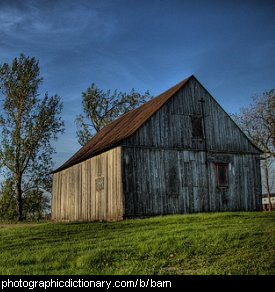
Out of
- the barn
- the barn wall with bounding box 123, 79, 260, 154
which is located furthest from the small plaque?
the barn wall with bounding box 123, 79, 260, 154

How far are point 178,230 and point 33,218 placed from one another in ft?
87.7

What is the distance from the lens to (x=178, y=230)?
44.9 feet

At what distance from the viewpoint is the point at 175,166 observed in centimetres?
2261

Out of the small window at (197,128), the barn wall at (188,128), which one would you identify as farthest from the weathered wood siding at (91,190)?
the small window at (197,128)

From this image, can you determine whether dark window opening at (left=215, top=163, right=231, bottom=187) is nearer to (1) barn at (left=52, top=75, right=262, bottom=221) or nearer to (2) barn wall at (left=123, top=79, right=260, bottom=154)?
(1) barn at (left=52, top=75, right=262, bottom=221)

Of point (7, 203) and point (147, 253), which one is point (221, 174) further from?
point (7, 203)

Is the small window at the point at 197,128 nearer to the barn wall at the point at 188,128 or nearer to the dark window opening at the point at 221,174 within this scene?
the barn wall at the point at 188,128

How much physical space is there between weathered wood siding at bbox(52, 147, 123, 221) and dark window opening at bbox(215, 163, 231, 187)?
645cm

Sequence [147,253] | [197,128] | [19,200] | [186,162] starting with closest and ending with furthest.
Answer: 1. [147,253]
2. [186,162]
3. [197,128]
4. [19,200]

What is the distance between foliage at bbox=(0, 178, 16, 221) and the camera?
35812 mm

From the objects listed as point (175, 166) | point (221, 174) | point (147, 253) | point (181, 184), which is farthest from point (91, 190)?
point (147, 253)

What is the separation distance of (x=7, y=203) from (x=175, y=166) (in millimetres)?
20039
